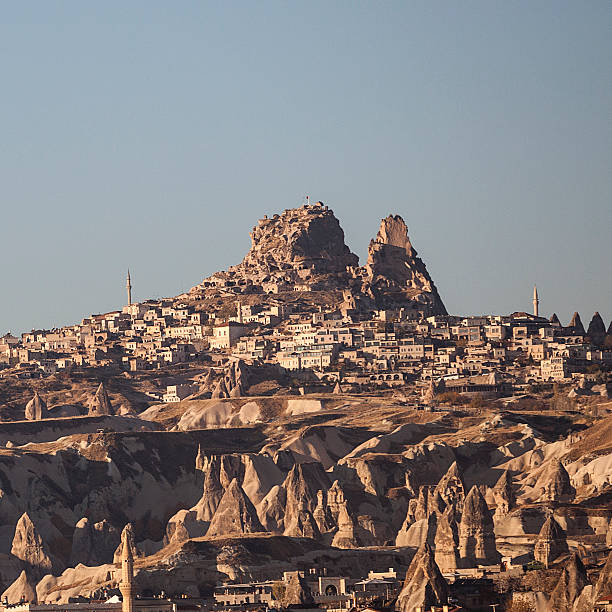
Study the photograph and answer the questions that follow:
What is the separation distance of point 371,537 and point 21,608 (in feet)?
170

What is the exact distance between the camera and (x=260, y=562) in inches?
7028

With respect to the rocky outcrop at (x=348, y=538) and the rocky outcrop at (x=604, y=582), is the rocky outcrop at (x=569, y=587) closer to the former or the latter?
the rocky outcrop at (x=604, y=582)

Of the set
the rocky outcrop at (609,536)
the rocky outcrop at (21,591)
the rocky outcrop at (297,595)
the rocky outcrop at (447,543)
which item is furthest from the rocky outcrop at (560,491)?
the rocky outcrop at (297,595)

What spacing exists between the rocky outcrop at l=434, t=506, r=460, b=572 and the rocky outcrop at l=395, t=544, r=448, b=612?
34.6 meters

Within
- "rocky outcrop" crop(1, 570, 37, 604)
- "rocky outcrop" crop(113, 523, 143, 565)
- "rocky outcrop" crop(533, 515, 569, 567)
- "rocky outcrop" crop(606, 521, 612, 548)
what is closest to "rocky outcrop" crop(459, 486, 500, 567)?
"rocky outcrop" crop(606, 521, 612, 548)

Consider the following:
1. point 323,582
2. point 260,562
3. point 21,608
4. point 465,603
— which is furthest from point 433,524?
point 465,603

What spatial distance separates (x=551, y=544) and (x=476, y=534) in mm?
17367

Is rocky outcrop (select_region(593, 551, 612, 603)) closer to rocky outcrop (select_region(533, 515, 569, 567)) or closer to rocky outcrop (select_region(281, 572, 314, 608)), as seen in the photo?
rocky outcrop (select_region(281, 572, 314, 608))

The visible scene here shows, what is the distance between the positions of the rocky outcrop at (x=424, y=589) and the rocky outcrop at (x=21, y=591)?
4706 centimetres

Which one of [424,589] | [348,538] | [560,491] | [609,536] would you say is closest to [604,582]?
[424,589]

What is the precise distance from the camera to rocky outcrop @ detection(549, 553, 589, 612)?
12138 cm

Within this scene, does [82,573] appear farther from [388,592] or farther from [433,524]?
[388,592]

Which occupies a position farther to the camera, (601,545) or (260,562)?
(260,562)

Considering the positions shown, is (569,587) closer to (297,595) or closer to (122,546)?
(297,595)
